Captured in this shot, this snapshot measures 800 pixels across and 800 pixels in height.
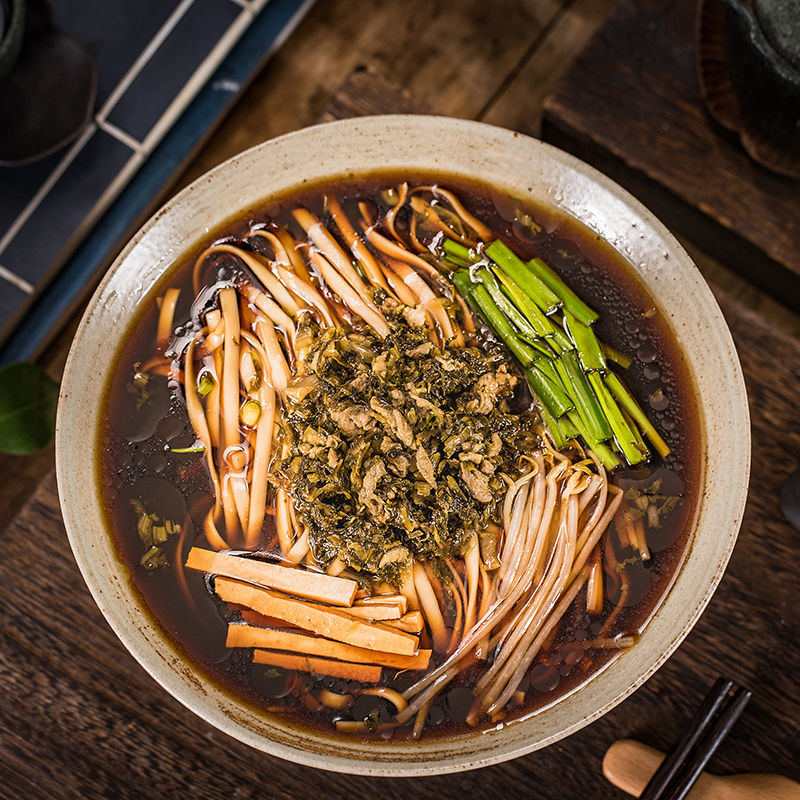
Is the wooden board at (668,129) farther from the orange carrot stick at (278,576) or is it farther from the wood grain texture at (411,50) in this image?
the orange carrot stick at (278,576)

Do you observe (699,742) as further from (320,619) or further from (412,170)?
(412,170)

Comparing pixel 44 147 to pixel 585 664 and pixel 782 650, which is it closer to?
pixel 585 664

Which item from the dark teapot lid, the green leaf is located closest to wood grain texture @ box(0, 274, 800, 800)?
the green leaf

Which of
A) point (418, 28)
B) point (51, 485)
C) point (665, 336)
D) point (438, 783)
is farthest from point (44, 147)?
point (438, 783)

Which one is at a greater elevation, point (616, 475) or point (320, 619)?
point (616, 475)

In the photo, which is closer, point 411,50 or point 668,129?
point 668,129

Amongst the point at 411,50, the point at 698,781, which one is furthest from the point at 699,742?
the point at 411,50
